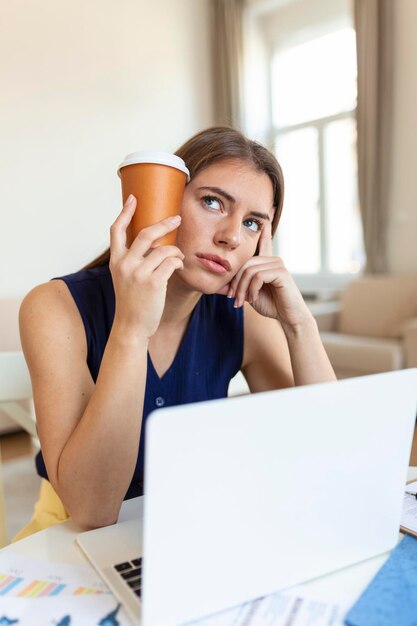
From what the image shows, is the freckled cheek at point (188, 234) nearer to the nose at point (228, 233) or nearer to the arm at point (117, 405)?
the nose at point (228, 233)

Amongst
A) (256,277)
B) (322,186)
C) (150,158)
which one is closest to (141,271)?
(150,158)

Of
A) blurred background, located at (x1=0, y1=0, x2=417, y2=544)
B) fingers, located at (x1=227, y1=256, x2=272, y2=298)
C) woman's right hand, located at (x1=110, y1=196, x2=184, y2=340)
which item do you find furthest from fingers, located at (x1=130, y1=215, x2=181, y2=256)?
blurred background, located at (x1=0, y1=0, x2=417, y2=544)

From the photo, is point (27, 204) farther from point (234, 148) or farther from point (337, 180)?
point (234, 148)

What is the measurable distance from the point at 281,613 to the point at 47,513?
70 centimetres

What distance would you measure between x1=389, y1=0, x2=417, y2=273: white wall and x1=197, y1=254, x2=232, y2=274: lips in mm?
3972

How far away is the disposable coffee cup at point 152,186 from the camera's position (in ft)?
2.47

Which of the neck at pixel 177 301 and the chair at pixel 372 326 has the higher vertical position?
the neck at pixel 177 301

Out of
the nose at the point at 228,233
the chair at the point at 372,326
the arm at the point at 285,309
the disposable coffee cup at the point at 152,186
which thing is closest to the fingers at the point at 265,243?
the arm at the point at 285,309

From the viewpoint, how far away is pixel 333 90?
5.17 metres

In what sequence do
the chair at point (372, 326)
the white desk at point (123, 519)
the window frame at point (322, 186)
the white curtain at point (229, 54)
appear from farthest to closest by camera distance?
the white curtain at point (229, 54) → the window frame at point (322, 186) → the chair at point (372, 326) → the white desk at point (123, 519)

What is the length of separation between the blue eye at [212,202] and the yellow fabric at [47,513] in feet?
2.17

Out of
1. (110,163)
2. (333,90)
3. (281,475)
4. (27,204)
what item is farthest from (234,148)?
(333,90)

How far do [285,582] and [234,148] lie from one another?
2.67 ft

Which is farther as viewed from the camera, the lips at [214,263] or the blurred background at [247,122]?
the blurred background at [247,122]
